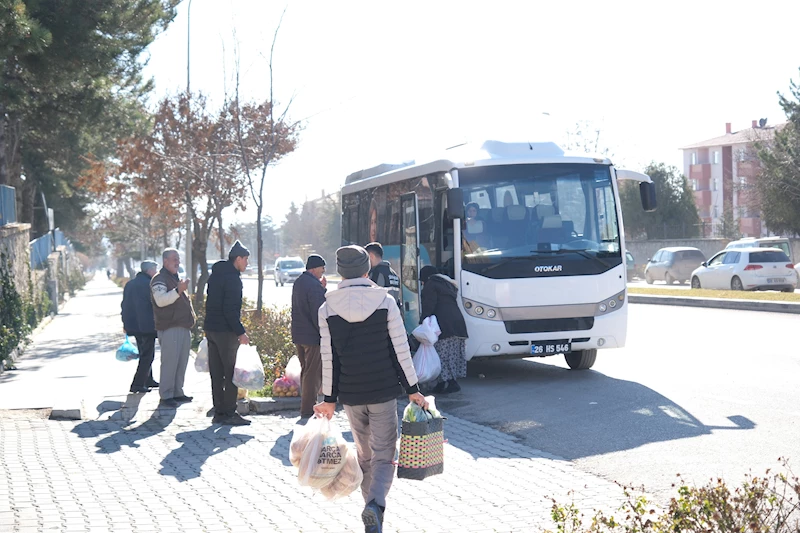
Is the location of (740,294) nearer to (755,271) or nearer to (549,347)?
(755,271)

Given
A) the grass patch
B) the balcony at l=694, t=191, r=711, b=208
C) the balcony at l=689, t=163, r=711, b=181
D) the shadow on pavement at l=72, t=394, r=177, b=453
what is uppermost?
the balcony at l=689, t=163, r=711, b=181

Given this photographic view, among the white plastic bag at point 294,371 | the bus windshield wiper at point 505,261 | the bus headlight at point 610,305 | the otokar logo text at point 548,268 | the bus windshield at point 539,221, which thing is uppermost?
the bus windshield at point 539,221

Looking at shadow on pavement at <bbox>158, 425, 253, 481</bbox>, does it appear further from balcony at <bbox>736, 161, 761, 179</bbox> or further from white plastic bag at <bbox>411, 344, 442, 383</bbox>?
balcony at <bbox>736, 161, 761, 179</bbox>

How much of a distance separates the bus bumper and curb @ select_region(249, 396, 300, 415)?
255 centimetres

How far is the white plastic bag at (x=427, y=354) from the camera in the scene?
464 inches

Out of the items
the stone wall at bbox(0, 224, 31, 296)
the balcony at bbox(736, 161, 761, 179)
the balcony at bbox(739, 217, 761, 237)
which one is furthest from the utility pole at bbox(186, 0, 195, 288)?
the balcony at bbox(739, 217, 761, 237)

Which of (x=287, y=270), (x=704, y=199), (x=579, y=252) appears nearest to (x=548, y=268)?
(x=579, y=252)

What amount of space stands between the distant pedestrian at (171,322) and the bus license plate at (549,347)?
14.3 feet

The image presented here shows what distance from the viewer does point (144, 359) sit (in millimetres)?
12938

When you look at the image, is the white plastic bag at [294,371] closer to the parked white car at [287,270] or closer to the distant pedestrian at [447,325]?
the distant pedestrian at [447,325]

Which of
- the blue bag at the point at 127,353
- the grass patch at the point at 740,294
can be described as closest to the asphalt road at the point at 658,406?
the blue bag at the point at 127,353

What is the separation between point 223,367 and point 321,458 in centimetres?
503

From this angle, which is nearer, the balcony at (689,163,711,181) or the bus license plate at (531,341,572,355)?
the bus license plate at (531,341,572,355)

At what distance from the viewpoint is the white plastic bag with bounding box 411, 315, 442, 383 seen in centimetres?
1180
